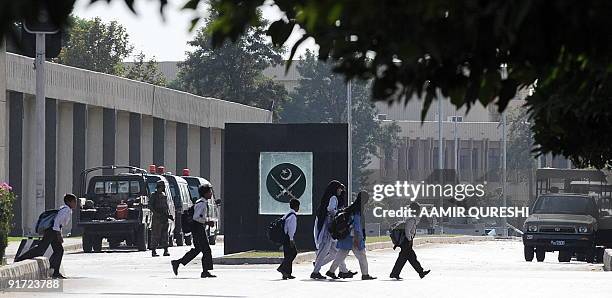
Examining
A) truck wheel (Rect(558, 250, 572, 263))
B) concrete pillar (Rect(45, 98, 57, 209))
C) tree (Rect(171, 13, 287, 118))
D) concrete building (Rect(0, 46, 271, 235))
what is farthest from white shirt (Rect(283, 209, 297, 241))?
tree (Rect(171, 13, 287, 118))

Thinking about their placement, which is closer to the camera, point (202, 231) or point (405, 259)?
point (202, 231)

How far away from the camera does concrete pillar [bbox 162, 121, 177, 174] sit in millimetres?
68875

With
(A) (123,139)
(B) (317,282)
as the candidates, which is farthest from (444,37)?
(A) (123,139)

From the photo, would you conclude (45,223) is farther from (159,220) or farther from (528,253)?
(528,253)

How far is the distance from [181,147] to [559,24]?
217ft

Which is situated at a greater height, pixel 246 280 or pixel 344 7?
pixel 344 7

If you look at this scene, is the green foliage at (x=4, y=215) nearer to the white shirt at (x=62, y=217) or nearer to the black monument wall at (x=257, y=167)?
the white shirt at (x=62, y=217)

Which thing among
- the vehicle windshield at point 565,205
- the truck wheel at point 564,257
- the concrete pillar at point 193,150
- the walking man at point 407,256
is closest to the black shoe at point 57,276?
the walking man at point 407,256

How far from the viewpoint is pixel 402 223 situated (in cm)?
2728

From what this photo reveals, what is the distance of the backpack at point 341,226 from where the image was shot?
25812 mm

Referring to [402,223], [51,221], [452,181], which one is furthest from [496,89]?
[452,181]

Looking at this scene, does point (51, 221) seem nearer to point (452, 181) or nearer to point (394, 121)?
point (452, 181)

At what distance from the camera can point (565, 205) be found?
41.8m

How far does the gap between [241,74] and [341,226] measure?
83.0 metres
